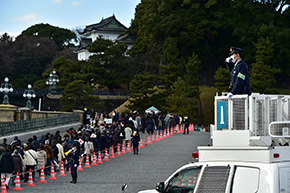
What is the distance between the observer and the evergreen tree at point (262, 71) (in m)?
55.0

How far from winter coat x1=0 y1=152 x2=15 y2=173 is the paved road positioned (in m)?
0.90

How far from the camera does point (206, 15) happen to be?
2655 inches

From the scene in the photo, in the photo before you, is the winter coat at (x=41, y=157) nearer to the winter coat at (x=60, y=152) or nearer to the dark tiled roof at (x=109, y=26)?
the winter coat at (x=60, y=152)

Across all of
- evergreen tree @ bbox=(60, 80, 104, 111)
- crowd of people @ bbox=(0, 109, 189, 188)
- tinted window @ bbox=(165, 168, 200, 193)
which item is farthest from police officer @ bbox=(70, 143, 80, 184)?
evergreen tree @ bbox=(60, 80, 104, 111)

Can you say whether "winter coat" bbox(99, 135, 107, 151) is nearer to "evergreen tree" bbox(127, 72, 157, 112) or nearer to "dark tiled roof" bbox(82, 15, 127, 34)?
"evergreen tree" bbox(127, 72, 157, 112)

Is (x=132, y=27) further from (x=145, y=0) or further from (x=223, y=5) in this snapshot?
(x=223, y=5)

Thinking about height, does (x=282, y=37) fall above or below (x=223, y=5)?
below

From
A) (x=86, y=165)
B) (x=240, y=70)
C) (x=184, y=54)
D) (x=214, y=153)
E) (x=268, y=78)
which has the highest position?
(x=184, y=54)

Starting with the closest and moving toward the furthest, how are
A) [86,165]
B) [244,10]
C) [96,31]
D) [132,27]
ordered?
[86,165] → [244,10] → [132,27] → [96,31]

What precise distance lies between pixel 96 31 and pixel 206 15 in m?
A: 41.4

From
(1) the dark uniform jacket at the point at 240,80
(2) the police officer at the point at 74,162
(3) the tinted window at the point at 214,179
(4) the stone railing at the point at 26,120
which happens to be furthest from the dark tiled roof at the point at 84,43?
(3) the tinted window at the point at 214,179

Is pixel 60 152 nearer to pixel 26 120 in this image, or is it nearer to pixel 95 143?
pixel 95 143

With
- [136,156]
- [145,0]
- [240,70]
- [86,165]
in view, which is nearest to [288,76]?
[145,0]

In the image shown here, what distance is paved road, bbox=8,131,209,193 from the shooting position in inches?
608
